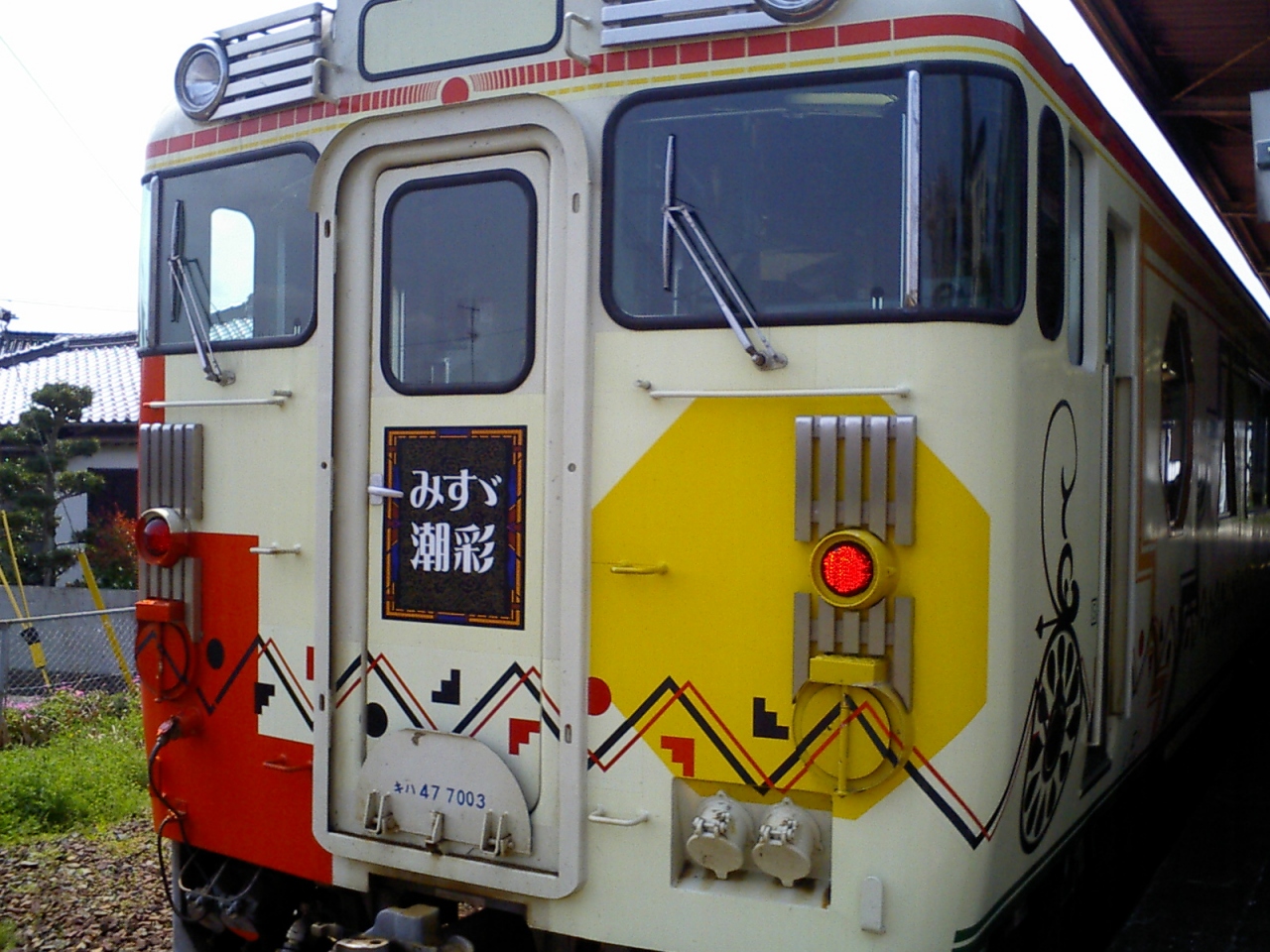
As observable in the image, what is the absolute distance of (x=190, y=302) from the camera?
154 inches

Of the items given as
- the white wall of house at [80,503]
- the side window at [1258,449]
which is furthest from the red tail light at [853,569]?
the white wall of house at [80,503]

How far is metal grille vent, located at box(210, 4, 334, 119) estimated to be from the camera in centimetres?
357

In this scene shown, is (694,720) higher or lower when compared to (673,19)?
lower

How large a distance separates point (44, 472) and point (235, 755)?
10721 mm

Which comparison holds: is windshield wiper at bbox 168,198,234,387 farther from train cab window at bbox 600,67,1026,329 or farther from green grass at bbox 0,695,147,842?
green grass at bbox 0,695,147,842

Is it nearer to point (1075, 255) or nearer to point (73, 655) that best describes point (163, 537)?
point (1075, 255)

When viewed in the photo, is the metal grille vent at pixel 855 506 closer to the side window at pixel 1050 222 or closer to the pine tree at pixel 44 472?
the side window at pixel 1050 222

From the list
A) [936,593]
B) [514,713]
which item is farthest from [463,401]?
[936,593]

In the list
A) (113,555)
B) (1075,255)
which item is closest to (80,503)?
(113,555)

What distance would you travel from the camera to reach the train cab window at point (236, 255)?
368 cm

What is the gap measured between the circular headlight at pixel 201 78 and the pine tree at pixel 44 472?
1021 centimetres

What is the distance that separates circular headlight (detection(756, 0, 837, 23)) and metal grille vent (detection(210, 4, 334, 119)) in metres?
1.32

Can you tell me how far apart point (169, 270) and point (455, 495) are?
4.41 feet

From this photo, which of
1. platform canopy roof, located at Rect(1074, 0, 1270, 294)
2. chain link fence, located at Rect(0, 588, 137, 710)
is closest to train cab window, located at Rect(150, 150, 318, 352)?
platform canopy roof, located at Rect(1074, 0, 1270, 294)
